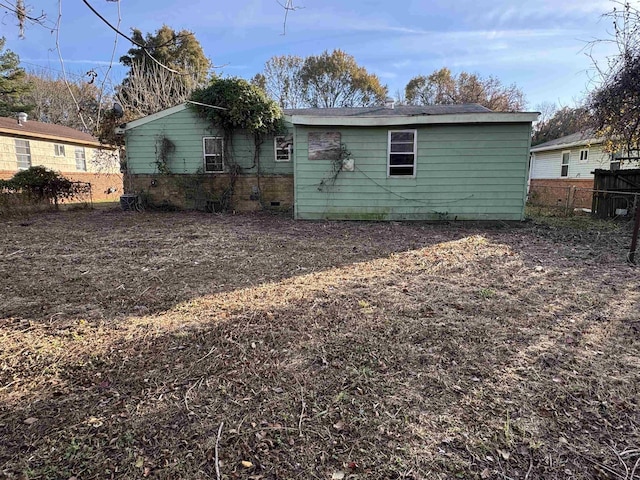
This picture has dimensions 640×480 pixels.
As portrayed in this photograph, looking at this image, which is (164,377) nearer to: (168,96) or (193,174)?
(193,174)

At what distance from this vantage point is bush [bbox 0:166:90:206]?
11.9 m

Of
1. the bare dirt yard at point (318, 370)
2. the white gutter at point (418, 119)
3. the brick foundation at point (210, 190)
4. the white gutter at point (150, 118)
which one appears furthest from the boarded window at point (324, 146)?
the white gutter at point (150, 118)

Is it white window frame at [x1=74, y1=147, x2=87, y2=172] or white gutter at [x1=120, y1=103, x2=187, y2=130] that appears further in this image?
white window frame at [x1=74, y1=147, x2=87, y2=172]

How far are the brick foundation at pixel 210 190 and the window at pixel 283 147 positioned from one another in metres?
0.65

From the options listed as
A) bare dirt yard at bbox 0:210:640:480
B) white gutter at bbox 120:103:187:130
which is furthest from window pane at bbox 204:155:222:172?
bare dirt yard at bbox 0:210:640:480

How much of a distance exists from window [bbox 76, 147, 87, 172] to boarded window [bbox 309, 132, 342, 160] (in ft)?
54.3

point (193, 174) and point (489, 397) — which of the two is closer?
point (489, 397)

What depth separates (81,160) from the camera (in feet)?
66.3

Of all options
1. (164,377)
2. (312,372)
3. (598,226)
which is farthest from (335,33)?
(598,226)

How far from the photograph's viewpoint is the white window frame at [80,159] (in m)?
19.9

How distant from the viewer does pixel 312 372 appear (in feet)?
8.70

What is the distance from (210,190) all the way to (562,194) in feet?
51.2

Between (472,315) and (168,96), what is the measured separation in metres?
21.4

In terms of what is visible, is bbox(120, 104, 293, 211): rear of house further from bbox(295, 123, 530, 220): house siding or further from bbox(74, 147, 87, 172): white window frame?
bbox(74, 147, 87, 172): white window frame
